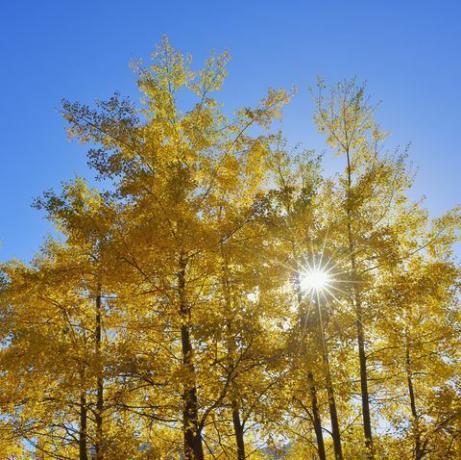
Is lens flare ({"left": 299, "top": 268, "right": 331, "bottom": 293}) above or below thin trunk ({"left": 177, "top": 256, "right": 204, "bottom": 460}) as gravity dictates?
above

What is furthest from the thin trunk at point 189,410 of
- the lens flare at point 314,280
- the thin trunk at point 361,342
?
the thin trunk at point 361,342

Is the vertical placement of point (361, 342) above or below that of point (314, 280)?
below

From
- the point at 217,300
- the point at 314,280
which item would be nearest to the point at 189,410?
the point at 217,300

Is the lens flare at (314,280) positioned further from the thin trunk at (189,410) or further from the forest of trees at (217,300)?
the thin trunk at (189,410)

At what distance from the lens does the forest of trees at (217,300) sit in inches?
248

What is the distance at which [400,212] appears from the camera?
10695mm

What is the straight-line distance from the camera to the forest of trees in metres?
6.31

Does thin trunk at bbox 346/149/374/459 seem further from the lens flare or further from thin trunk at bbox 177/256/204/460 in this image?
thin trunk at bbox 177/256/204/460

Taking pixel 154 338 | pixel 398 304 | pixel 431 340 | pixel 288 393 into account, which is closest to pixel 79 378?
pixel 154 338

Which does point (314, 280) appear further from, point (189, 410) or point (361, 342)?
point (189, 410)

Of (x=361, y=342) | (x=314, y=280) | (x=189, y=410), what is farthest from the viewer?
(x=314, y=280)

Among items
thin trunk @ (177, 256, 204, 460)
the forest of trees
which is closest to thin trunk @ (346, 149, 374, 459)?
the forest of trees

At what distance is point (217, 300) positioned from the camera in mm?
7477

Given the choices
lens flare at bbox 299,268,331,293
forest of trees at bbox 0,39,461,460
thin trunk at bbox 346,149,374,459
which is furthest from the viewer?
lens flare at bbox 299,268,331,293
